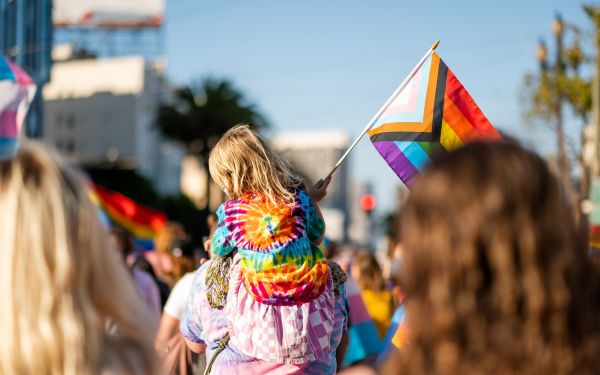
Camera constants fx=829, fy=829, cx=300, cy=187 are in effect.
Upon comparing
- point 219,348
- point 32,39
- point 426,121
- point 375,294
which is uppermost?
point 426,121

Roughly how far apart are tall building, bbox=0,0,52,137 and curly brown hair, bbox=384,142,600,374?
2856 centimetres

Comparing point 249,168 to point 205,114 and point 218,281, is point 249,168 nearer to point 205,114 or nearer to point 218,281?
point 218,281

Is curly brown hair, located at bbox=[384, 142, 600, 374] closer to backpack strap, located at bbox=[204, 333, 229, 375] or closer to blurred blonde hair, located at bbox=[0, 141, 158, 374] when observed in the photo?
blurred blonde hair, located at bbox=[0, 141, 158, 374]

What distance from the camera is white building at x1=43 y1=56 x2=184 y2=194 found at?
199 feet

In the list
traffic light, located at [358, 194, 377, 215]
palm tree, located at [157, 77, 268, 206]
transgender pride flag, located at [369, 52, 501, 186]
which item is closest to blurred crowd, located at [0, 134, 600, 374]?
transgender pride flag, located at [369, 52, 501, 186]

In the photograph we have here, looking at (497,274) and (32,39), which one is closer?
(497,274)

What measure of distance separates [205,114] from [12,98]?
100 ft

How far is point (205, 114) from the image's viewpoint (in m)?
36.2

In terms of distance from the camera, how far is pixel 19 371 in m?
1.95

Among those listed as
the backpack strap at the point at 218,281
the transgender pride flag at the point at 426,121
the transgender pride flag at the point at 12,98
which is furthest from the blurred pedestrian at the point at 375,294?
the backpack strap at the point at 218,281

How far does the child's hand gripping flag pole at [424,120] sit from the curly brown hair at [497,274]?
8.25ft

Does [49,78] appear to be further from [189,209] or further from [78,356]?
[78,356]

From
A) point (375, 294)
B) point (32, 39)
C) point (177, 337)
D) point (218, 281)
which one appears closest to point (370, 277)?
point (375, 294)

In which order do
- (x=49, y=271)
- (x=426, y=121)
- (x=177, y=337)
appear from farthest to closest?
1. (x=177, y=337)
2. (x=426, y=121)
3. (x=49, y=271)
